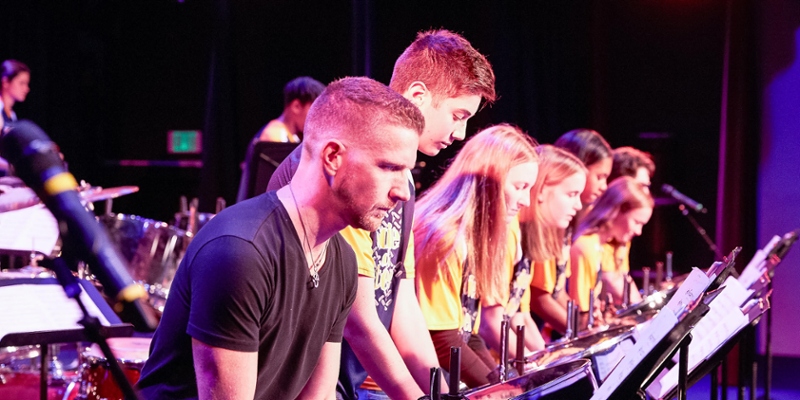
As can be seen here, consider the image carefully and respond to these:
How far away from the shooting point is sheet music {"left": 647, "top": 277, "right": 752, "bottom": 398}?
5.51ft

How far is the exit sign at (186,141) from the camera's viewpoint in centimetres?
670

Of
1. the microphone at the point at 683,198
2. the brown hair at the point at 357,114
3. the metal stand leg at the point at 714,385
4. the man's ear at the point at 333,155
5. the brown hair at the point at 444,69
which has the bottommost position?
the metal stand leg at the point at 714,385

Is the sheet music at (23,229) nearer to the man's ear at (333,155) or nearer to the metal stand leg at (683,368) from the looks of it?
the man's ear at (333,155)

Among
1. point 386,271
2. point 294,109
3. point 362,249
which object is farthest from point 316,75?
point 362,249

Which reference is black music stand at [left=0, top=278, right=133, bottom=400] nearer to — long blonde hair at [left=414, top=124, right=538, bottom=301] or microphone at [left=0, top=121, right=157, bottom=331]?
microphone at [left=0, top=121, right=157, bottom=331]

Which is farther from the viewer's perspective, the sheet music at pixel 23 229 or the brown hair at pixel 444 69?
the sheet music at pixel 23 229

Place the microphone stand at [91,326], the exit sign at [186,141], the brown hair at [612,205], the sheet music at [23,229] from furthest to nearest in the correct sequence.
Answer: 1. the exit sign at [186,141]
2. the brown hair at [612,205]
3. the sheet music at [23,229]
4. the microphone stand at [91,326]

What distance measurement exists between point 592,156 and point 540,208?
36.8 inches

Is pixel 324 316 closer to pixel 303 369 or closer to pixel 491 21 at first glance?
pixel 303 369

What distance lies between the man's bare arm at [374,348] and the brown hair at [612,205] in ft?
7.80

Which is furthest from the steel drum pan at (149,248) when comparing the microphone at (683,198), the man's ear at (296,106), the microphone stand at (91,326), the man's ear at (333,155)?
the microphone at (683,198)

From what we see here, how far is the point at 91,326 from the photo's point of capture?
0.93 m

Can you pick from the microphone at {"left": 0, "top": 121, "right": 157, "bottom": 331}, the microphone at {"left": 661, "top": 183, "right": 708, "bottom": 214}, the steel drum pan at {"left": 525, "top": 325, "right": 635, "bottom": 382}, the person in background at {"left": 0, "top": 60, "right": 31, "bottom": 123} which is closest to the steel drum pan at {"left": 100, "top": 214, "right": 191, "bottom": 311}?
the steel drum pan at {"left": 525, "top": 325, "right": 635, "bottom": 382}

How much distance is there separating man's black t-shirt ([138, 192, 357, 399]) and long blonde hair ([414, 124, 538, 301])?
88 cm
